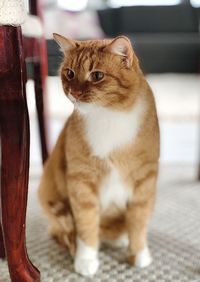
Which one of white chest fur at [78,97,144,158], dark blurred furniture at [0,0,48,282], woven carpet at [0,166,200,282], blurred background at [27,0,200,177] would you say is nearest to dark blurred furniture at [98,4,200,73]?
blurred background at [27,0,200,177]

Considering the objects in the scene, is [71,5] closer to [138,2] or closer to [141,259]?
[138,2]

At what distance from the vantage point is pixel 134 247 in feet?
3.26

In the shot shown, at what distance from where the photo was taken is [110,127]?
901 mm

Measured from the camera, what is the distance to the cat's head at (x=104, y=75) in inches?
32.9

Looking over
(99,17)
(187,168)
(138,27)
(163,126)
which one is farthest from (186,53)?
(187,168)

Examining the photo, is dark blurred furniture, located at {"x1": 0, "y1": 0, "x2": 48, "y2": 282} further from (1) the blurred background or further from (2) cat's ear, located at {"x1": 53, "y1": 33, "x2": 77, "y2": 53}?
(1) the blurred background

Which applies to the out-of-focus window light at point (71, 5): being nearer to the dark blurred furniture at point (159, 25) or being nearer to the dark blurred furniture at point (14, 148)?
the dark blurred furniture at point (159, 25)

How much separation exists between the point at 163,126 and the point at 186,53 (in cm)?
199

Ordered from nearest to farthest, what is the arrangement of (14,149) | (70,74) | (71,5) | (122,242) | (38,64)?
1. (14,149)
2. (70,74)
3. (122,242)
4. (38,64)
5. (71,5)

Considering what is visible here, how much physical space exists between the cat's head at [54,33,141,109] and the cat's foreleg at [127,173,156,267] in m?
0.22

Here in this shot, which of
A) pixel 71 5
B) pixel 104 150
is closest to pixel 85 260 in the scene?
pixel 104 150

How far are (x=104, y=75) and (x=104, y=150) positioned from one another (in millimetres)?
173

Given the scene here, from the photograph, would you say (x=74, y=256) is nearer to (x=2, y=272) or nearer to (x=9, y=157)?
(x=2, y=272)

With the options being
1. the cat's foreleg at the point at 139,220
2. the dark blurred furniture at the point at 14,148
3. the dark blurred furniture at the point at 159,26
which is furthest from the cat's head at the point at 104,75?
→ the dark blurred furniture at the point at 159,26
